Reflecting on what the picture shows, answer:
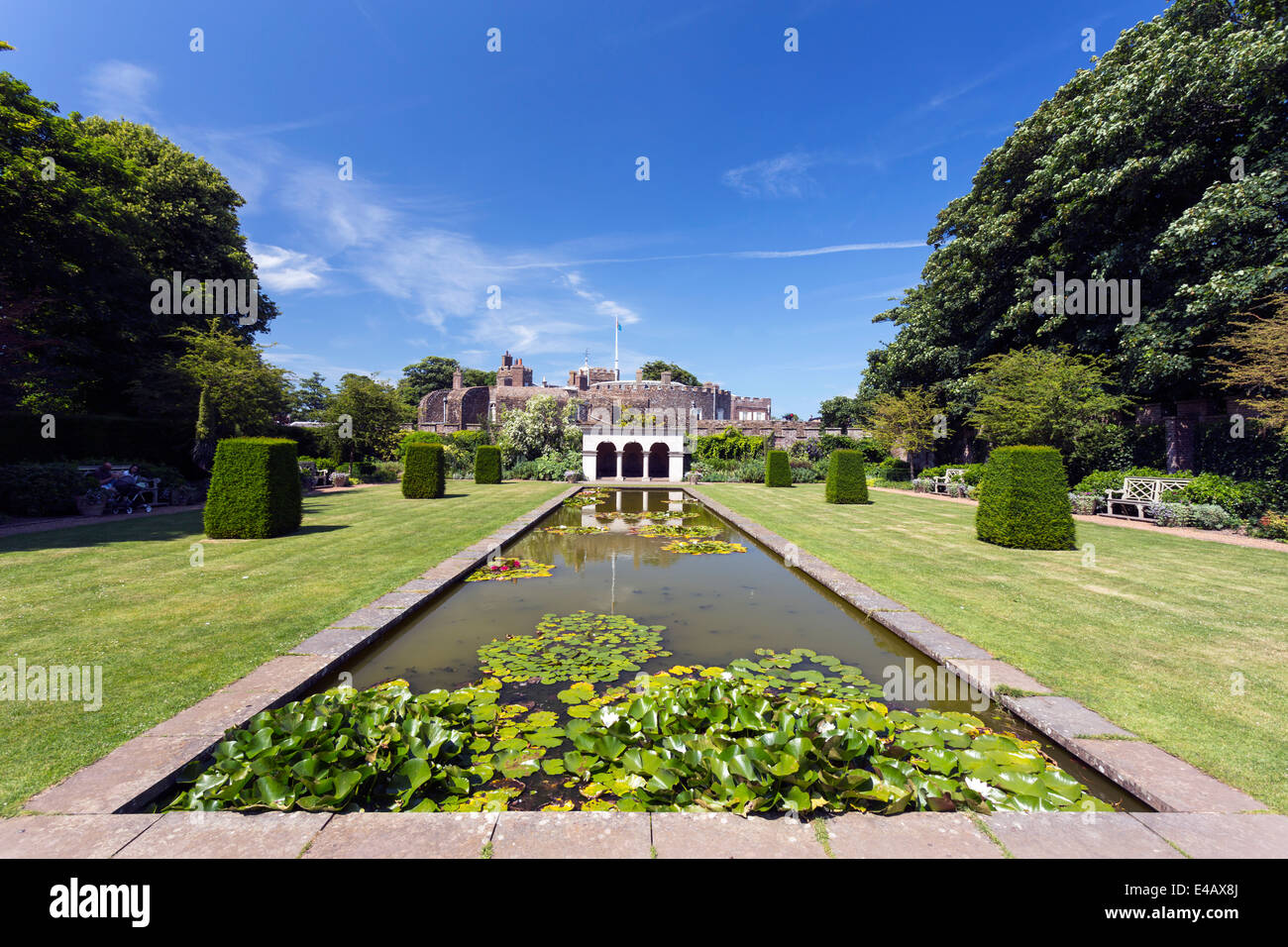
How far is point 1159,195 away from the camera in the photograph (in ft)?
Answer: 50.4

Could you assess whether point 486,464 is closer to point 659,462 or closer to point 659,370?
point 659,462

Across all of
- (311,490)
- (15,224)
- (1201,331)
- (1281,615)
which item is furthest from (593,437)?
(1281,615)

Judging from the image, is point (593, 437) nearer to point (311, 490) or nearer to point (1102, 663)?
point (311, 490)

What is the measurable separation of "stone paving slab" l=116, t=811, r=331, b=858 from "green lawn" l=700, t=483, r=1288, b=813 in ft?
13.9

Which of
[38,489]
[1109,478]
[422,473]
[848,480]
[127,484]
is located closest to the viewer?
[38,489]

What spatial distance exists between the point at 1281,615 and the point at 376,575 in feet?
32.3

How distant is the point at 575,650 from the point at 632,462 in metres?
26.6

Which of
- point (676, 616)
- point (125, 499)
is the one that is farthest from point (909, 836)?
point (125, 499)

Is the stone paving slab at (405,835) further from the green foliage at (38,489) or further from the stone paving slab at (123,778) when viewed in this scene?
the green foliage at (38,489)

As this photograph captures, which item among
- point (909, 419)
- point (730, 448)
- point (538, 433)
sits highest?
point (909, 419)

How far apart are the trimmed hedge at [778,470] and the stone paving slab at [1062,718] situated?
61.3 feet

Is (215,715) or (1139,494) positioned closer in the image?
(215,715)

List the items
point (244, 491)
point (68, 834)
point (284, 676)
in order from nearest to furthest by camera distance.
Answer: point (68, 834) → point (284, 676) → point (244, 491)
